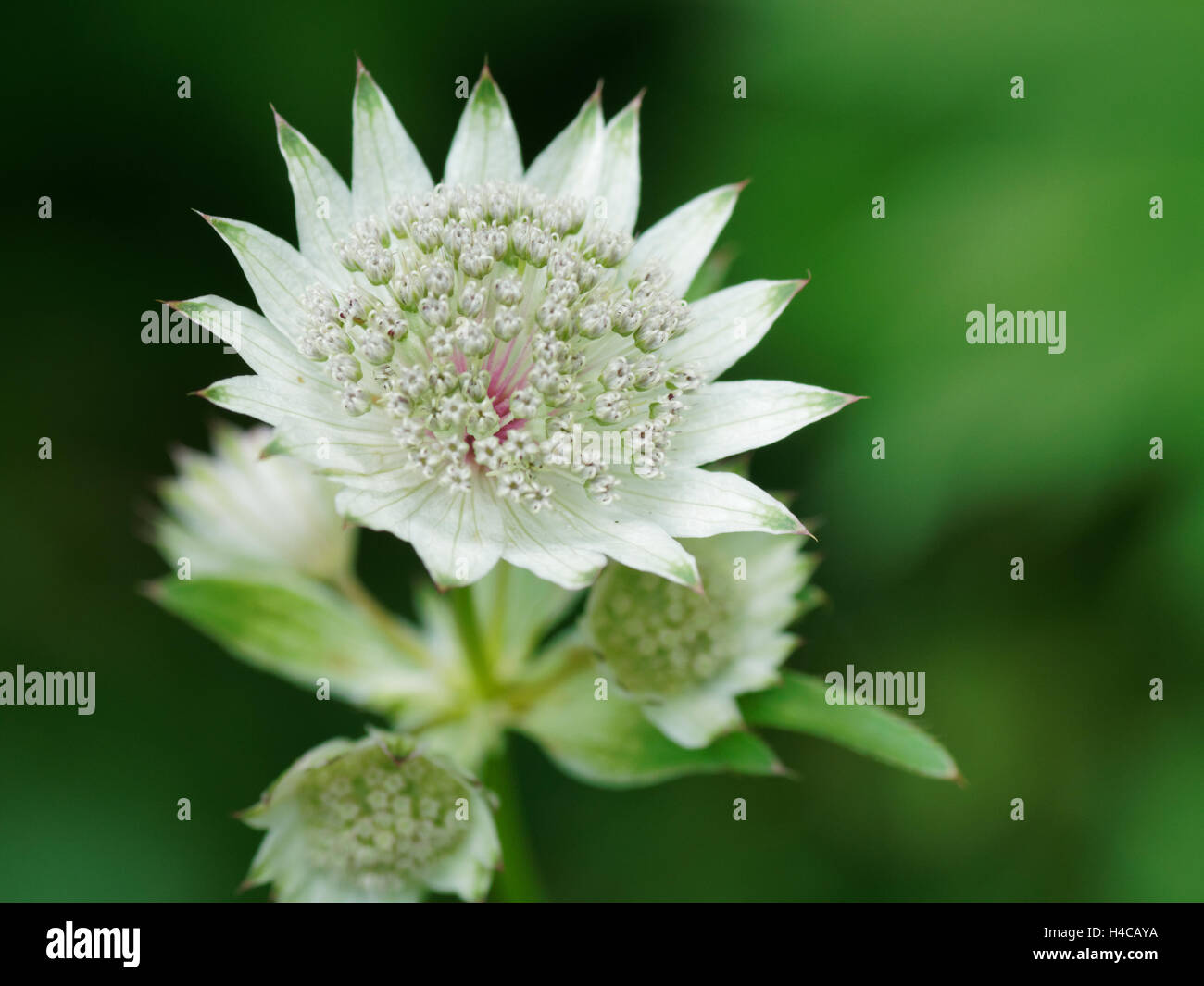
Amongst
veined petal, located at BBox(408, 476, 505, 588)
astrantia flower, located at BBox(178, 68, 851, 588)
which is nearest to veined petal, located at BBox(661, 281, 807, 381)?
astrantia flower, located at BBox(178, 68, 851, 588)

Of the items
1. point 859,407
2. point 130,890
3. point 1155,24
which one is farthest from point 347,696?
point 1155,24

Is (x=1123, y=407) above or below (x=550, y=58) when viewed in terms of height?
below

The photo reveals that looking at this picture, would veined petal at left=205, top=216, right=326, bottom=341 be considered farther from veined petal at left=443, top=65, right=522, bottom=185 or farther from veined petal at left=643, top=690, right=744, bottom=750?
veined petal at left=643, top=690, right=744, bottom=750

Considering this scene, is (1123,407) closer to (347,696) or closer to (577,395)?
(577,395)

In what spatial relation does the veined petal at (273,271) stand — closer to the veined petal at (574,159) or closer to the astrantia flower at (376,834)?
the veined petal at (574,159)

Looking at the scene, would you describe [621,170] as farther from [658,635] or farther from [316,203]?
[658,635]

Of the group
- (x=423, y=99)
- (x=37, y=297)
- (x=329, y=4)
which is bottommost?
(x=37, y=297)

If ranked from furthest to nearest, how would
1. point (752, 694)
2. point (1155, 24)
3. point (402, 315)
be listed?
point (1155, 24), point (752, 694), point (402, 315)
